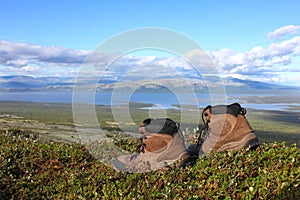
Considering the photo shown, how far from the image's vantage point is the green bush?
558 cm

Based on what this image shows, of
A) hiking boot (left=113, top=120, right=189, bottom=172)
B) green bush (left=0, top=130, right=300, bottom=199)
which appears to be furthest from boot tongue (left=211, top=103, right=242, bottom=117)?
hiking boot (left=113, top=120, right=189, bottom=172)

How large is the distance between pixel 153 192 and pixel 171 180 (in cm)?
58

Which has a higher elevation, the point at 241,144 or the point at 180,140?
the point at 180,140

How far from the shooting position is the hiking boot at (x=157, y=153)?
739 cm

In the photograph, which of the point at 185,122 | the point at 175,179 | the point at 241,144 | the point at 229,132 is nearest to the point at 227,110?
the point at 229,132

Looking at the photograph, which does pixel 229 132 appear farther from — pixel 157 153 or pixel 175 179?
pixel 175 179

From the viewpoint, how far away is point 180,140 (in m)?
7.62

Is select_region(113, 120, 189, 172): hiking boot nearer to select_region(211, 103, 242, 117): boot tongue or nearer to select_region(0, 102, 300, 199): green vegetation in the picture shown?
select_region(0, 102, 300, 199): green vegetation

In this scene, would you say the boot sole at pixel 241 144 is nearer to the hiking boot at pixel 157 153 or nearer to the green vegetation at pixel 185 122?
the hiking boot at pixel 157 153

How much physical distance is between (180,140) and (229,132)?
3.95ft

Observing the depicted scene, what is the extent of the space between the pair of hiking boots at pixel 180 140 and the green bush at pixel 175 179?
32 cm

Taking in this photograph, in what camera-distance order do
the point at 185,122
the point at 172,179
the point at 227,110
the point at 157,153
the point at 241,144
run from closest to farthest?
the point at 172,179 → the point at 157,153 → the point at 241,144 → the point at 227,110 → the point at 185,122

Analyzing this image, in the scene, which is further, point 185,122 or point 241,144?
point 185,122

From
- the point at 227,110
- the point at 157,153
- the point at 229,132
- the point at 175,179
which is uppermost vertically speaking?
the point at 227,110
